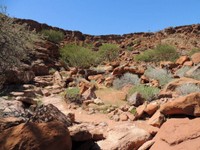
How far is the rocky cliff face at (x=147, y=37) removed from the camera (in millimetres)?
47469

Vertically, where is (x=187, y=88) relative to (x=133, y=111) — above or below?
above

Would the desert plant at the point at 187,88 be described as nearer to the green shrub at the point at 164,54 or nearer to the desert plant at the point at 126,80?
the desert plant at the point at 126,80

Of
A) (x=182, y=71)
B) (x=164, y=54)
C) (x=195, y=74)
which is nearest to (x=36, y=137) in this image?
(x=195, y=74)

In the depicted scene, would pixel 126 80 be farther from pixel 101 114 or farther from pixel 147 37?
pixel 147 37

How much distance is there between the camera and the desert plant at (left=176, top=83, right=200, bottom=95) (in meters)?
10.1

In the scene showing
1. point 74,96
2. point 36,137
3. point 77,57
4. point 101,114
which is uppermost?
point 77,57

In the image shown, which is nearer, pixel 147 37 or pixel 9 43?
pixel 9 43

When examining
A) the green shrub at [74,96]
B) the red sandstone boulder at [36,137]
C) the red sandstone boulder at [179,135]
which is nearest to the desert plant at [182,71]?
the green shrub at [74,96]

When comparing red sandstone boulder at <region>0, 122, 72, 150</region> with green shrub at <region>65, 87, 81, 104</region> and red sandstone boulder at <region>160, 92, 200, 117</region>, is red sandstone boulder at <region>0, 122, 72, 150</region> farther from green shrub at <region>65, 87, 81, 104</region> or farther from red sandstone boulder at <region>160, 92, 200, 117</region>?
green shrub at <region>65, 87, 81, 104</region>

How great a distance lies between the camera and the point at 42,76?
17406 mm

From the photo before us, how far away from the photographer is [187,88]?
33.7ft

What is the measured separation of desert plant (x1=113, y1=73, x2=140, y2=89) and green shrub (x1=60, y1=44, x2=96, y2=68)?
30.6 ft

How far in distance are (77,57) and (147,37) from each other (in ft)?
104

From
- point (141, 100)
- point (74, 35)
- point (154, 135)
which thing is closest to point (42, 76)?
point (141, 100)
